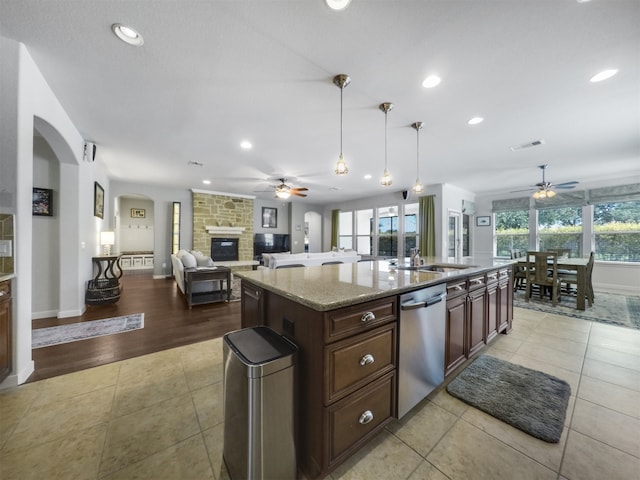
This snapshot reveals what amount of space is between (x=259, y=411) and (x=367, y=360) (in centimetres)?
59

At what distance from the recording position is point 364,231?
29.7 feet

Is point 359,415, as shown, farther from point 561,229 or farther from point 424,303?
point 561,229

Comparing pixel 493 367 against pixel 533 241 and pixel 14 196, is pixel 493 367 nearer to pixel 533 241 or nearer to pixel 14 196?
pixel 14 196

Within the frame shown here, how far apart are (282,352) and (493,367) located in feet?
6.95

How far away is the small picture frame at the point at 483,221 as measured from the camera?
7.34m

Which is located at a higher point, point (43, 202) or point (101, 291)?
point (43, 202)

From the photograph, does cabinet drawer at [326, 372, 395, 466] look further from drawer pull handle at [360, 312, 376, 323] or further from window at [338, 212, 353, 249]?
window at [338, 212, 353, 249]

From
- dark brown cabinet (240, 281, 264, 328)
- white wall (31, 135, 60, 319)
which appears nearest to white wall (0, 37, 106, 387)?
white wall (31, 135, 60, 319)

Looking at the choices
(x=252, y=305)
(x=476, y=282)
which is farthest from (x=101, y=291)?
(x=476, y=282)

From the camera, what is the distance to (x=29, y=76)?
6.53 ft

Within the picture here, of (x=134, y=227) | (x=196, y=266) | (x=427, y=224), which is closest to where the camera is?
(x=196, y=266)

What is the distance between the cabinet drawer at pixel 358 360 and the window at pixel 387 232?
6.78 metres

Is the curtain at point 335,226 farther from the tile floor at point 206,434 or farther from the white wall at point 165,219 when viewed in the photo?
the tile floor at point 206,434

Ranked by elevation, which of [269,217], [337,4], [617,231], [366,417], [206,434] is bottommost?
[206,434]
